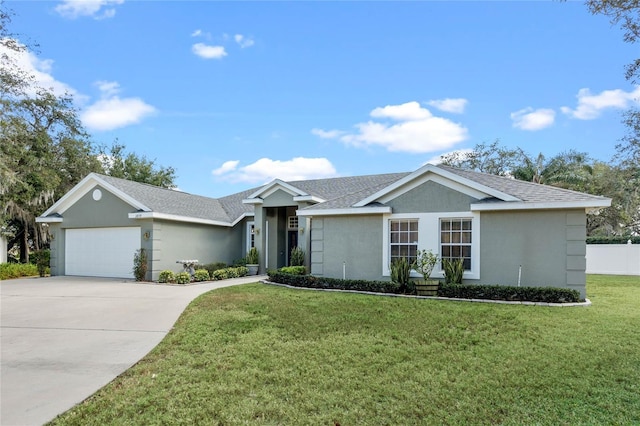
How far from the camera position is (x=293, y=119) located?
64.9 ft

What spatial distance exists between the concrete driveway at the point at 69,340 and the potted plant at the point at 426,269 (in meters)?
6.78

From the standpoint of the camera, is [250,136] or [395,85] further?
[250,136]

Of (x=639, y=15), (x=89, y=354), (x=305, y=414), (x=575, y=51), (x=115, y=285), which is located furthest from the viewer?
(x=115, y=285)

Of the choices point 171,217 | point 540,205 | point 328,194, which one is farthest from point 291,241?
point 540,205

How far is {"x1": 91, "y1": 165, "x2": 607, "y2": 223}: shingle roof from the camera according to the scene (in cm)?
1151

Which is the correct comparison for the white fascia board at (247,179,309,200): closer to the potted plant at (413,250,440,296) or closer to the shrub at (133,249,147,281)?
the shrub at (133,249,147,281)

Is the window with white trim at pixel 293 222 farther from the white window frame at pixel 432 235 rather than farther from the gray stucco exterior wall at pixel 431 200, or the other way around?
the gray stucco exterior wall at pixel 431 200

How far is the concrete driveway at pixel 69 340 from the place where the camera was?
176 inches

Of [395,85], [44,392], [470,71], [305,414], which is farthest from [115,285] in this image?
[470,71]

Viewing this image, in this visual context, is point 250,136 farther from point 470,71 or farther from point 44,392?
point 44,392

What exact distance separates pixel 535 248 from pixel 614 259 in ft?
46.9

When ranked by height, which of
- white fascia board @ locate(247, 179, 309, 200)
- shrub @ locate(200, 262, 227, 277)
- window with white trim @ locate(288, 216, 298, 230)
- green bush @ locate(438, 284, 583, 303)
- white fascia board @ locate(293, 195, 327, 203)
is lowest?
shrub @ locate(200, 262, 227, 277)

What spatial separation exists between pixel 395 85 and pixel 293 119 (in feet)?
18.4

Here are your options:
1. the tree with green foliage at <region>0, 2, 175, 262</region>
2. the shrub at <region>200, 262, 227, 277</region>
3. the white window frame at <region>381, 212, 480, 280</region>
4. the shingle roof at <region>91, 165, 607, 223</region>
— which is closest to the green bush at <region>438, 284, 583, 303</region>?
the white window frame at <region>381, 212, 480, 280</region>
